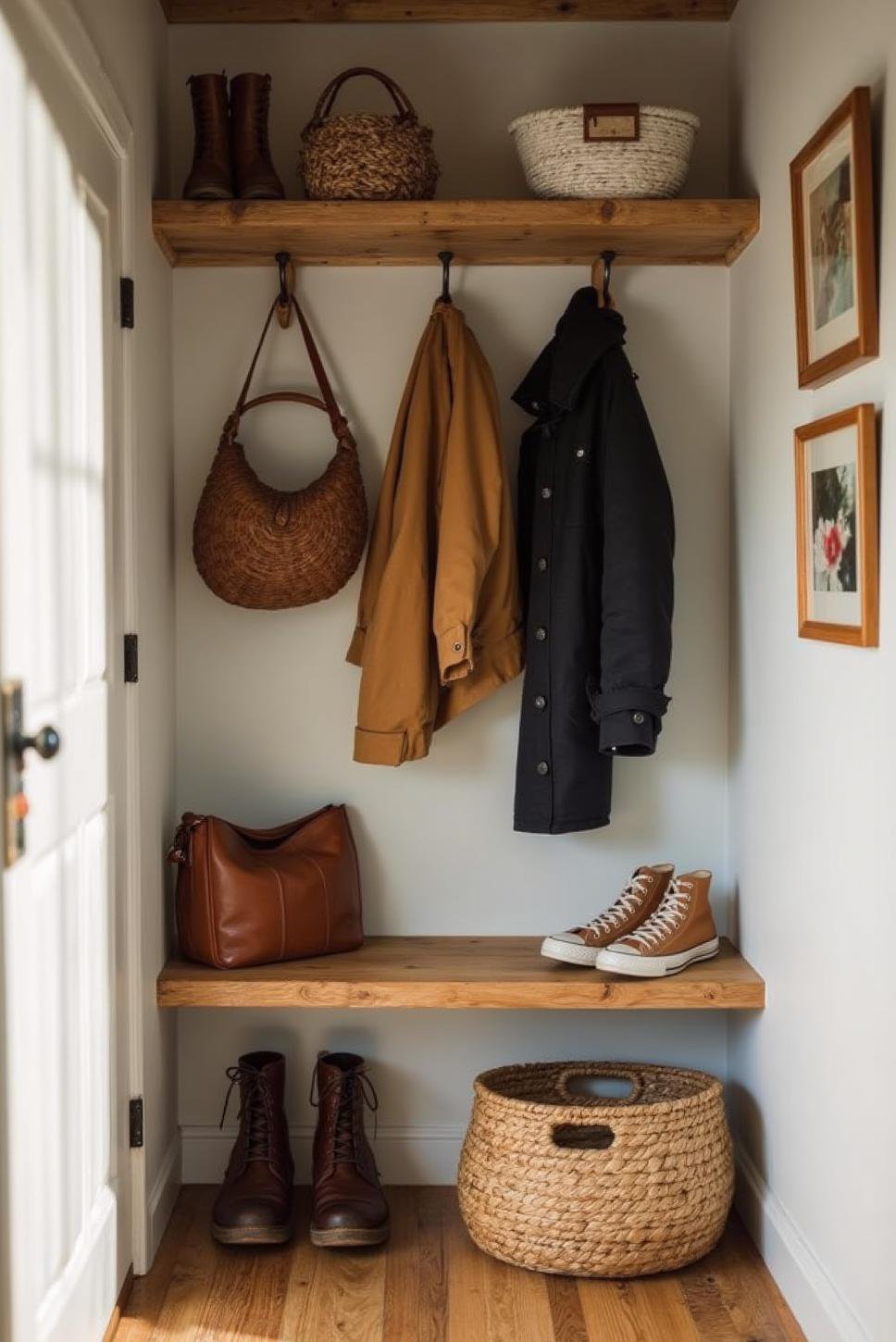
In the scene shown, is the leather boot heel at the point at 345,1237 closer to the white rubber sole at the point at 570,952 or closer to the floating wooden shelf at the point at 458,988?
the floating wooden shelf at the point at 458,988

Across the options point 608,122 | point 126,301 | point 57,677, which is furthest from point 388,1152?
point 608,122

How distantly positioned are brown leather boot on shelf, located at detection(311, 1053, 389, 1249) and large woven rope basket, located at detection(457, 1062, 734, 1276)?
207 mm

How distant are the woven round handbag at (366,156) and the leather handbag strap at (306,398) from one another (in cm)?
30

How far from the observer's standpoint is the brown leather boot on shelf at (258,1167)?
9.16ft

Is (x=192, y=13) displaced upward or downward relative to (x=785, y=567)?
upward

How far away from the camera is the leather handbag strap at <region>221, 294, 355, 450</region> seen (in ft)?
9.71

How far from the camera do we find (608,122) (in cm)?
276

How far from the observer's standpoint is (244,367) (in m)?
3.08

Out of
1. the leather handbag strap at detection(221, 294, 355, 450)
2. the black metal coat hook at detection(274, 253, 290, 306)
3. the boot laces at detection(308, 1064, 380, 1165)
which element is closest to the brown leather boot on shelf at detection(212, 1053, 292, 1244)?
the boot laces at detection(308, 1064, 380, 1165)

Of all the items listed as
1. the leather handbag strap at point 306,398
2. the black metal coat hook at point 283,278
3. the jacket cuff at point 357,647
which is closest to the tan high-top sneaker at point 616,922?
the jacket cuff at point 357,647

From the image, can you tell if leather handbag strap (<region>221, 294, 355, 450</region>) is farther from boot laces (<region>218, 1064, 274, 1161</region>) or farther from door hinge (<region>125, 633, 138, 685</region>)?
boot laces (<region>218, 1064, 274, 1161</region>)

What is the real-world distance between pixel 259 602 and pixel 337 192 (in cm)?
80

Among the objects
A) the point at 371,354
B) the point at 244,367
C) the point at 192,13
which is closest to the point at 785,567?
the point at 371,354

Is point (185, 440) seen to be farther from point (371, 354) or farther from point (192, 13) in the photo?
point (192, 13)
